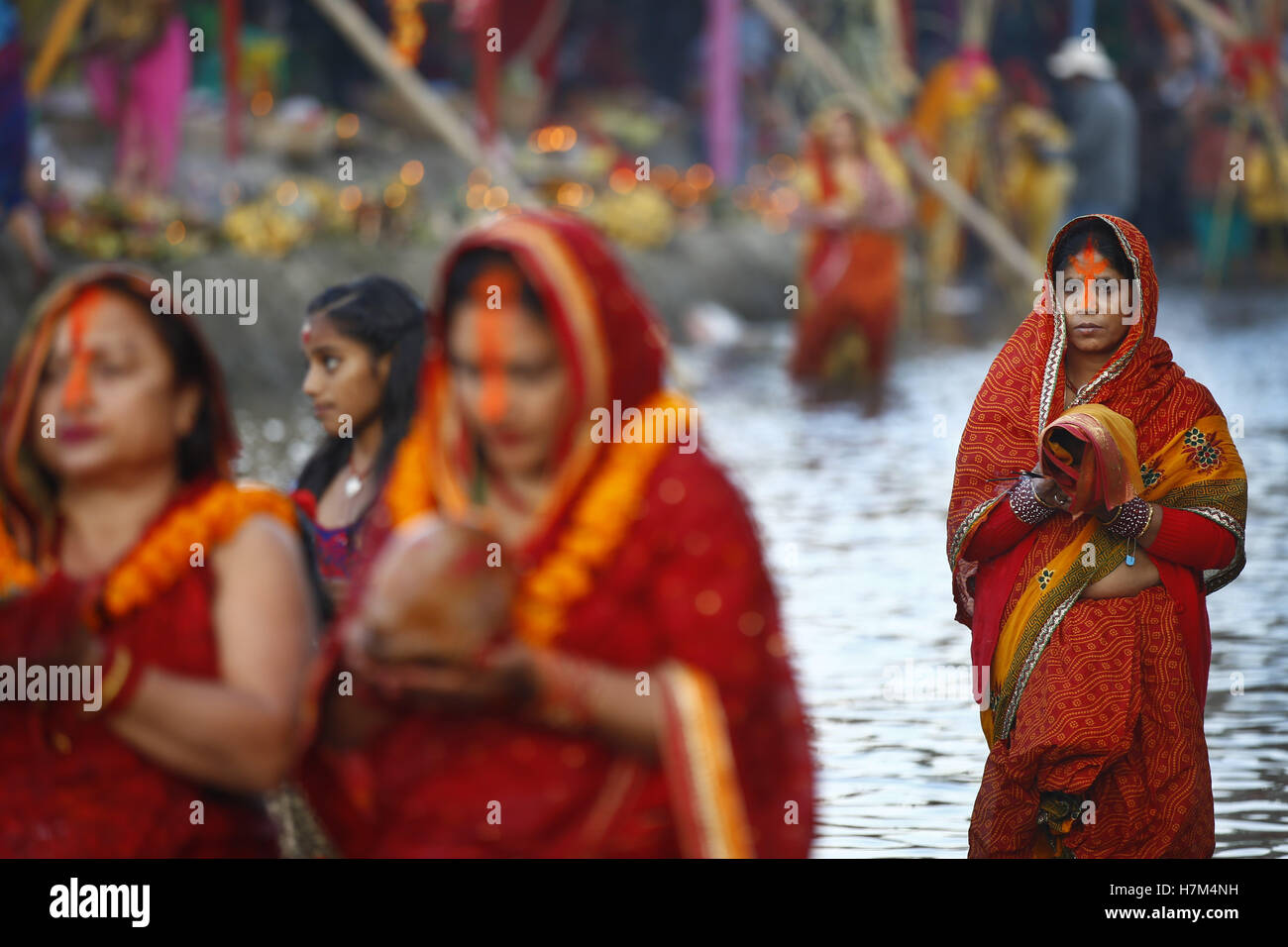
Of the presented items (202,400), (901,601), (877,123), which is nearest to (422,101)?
(901,601)

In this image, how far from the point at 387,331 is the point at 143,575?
4.83 ft

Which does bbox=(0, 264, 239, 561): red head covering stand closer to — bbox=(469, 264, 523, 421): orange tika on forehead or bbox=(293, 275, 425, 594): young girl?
bbox=(469, 264, 523, 421): orange tika on forehead

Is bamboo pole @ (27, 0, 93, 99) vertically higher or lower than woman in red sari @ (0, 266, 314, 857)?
Answer: higher

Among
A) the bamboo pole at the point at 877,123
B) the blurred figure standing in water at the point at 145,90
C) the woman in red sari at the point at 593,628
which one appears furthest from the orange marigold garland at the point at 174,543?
the blurred figure standing in water at the point at 145,90

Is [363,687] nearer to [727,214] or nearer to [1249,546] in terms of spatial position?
[1249,546]

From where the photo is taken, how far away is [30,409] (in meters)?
2.88

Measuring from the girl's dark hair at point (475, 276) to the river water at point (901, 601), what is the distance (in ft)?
3.07

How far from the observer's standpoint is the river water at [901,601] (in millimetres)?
5492

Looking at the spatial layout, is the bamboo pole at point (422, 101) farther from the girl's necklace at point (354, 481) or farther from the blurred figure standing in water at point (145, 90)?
the girl's necklace at point (354, 481)

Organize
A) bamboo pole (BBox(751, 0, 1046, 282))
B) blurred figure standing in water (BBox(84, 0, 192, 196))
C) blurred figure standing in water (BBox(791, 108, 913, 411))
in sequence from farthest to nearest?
blurred figure standing in water (BBox(84, 0, 192, 196))
blurred figure standing in water (BBox(791, 108, 913, 411))
bamboo pole (BBox(751, 0, 1046, 282))

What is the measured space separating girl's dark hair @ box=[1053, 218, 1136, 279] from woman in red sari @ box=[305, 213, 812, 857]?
181cm

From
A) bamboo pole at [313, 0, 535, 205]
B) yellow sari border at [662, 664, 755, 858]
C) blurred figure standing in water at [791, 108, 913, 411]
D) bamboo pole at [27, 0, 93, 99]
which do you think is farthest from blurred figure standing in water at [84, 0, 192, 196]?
yellow sari border at [662, 664, 755, 858]

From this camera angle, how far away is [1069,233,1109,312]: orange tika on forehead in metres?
4.38

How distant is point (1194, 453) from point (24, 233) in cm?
893
